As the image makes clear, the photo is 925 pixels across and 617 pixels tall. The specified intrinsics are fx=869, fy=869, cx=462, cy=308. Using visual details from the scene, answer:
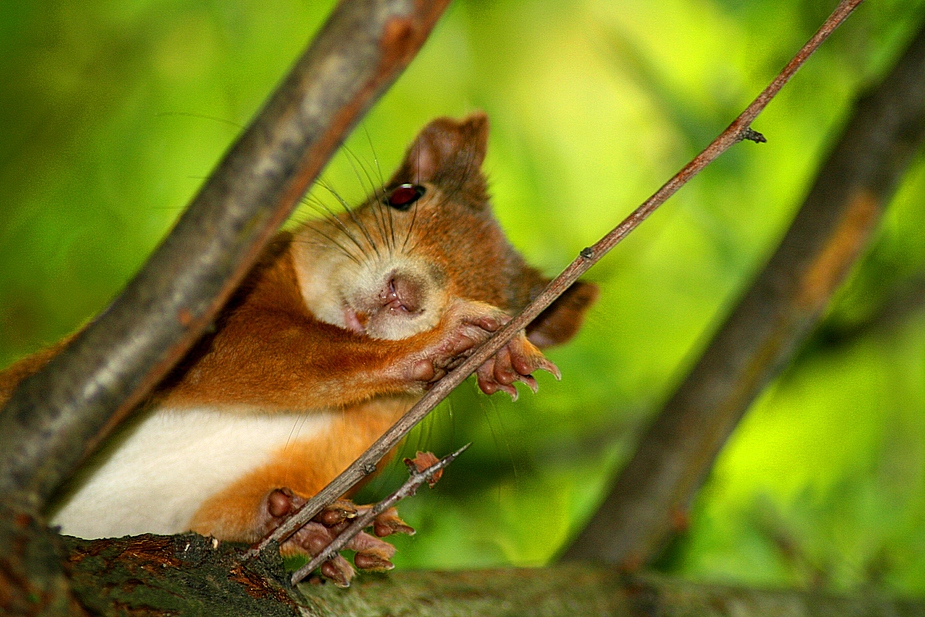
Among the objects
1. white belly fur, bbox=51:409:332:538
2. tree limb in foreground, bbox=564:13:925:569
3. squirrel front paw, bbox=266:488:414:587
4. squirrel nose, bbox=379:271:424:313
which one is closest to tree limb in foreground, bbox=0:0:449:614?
squirrel front paw, bbox=266:488:414:587

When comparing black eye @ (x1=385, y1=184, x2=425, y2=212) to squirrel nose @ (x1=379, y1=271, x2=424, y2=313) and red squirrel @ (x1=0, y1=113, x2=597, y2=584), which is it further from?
squirrel nose @ (x1=379, y1=271, x2=424, y2=313)

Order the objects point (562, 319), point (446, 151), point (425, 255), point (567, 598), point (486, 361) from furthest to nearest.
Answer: point (446, 151) → point (562, 319) → point (425, 255) → point (567, 598) → point (486, 361)

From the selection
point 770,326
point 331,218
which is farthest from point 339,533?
point 770,326

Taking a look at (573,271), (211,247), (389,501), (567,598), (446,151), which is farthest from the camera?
(446,151)

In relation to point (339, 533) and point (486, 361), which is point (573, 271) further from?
point (339, 533)

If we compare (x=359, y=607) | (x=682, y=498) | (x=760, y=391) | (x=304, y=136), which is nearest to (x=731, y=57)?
(x=760, y=391)

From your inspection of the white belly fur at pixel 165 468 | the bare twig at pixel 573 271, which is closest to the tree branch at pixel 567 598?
the bare twig at pixel 573 271

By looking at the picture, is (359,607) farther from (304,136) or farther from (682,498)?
(682,498)
